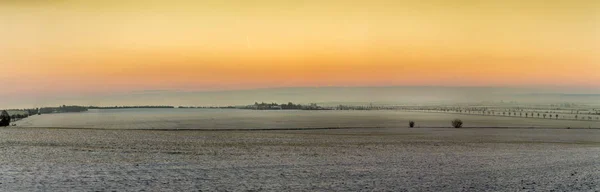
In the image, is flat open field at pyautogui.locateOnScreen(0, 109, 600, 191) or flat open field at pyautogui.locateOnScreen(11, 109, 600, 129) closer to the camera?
flat open field at pyautogui.locateOnScreen(0, 109, 600, 191)

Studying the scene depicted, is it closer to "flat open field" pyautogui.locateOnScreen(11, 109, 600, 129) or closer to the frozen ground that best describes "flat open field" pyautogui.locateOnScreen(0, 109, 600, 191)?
the frozen ground

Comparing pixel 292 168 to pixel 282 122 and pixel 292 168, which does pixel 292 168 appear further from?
pixel 282 122

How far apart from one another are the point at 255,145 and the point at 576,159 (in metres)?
17.5

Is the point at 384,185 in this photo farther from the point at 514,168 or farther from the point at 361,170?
the point at 514,168

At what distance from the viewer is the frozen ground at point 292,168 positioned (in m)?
18.6

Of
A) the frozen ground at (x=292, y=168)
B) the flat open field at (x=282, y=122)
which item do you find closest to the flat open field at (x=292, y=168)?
the frozen ground at (x=292, y=168)

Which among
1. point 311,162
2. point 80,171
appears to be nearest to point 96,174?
point 80,171

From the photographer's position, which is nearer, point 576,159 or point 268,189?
point 268,189

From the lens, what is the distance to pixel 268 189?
17766mm

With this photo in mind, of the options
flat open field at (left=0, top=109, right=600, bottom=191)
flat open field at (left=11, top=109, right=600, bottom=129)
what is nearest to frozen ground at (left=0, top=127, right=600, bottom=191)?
flat open field at (left=0, top=109, right=600, bottom=191)

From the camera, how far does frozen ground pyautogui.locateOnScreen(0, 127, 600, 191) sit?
18594 mm

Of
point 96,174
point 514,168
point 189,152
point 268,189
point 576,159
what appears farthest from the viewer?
point 189,152

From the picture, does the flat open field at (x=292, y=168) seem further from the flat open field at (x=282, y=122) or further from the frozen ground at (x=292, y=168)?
the flat open field at (x=282, y=122)

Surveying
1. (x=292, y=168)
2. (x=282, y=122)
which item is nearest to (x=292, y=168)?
(x=292, y=168)
